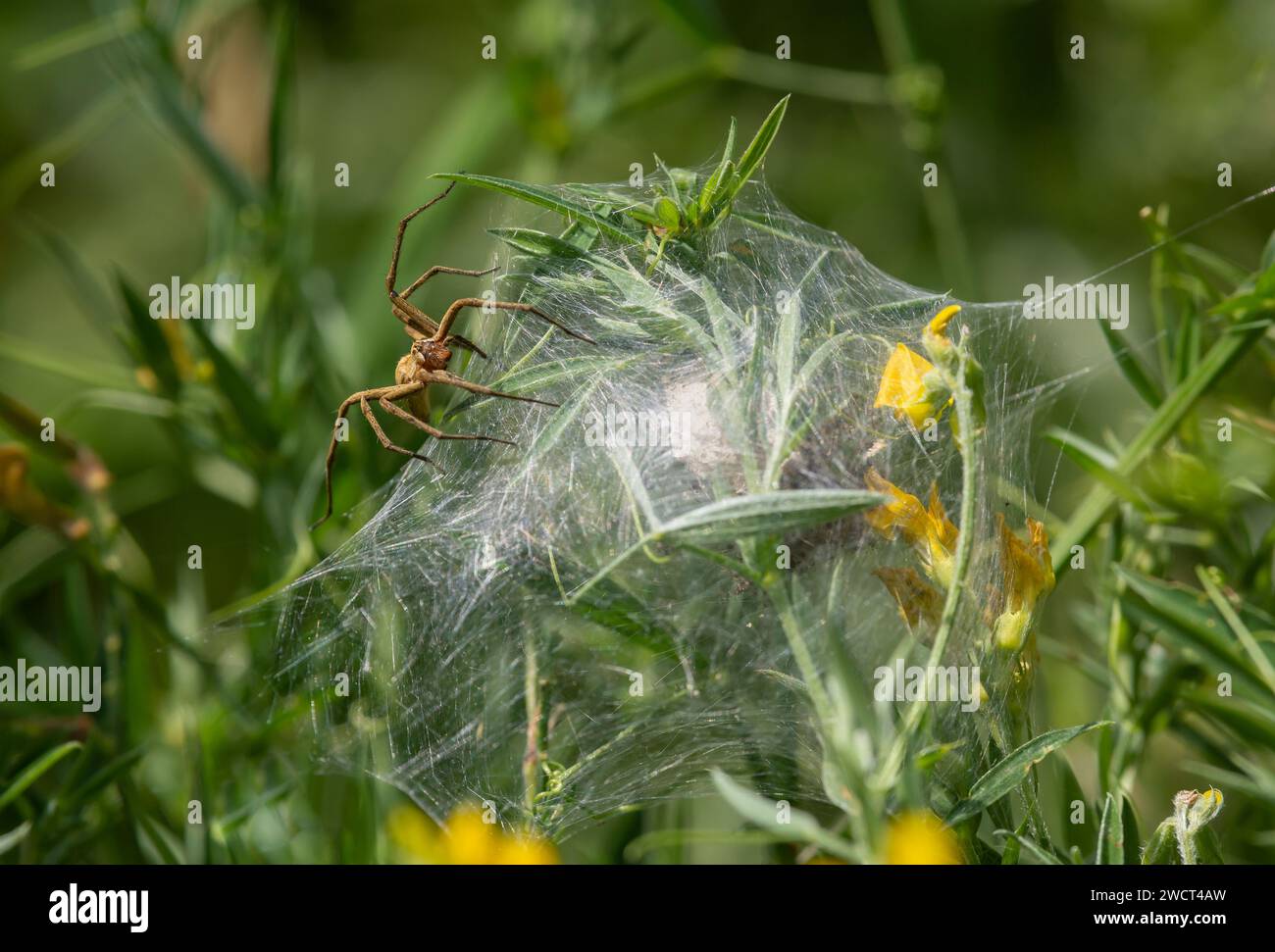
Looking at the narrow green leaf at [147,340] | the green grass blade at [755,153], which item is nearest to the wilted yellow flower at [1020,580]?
the green grass blade at [755,153]

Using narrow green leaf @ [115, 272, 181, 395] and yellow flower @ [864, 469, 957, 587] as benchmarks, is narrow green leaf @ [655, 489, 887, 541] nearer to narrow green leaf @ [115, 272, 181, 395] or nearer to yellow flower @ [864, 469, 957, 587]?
yellow flower @ [864, 469, 957, 587]

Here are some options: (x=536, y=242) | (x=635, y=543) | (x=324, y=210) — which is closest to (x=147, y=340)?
(x=536, y=242)

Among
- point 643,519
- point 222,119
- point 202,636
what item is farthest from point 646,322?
point 222,119

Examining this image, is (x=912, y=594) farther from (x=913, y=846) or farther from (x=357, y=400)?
(x=357, y=400)

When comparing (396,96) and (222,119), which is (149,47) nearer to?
(222,119)

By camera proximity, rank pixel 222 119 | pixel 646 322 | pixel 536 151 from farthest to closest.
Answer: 1. pixel 222 119
2. pixel 536 151
3. pixel 646 322

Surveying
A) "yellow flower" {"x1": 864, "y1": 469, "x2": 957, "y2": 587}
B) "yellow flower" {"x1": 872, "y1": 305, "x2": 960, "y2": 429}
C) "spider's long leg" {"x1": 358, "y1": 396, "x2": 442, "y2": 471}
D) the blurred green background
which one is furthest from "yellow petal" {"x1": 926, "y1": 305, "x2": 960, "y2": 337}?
"spider's long leg" {"x1": 358, "y1": 396, "x2": 442, "y2": 471}
